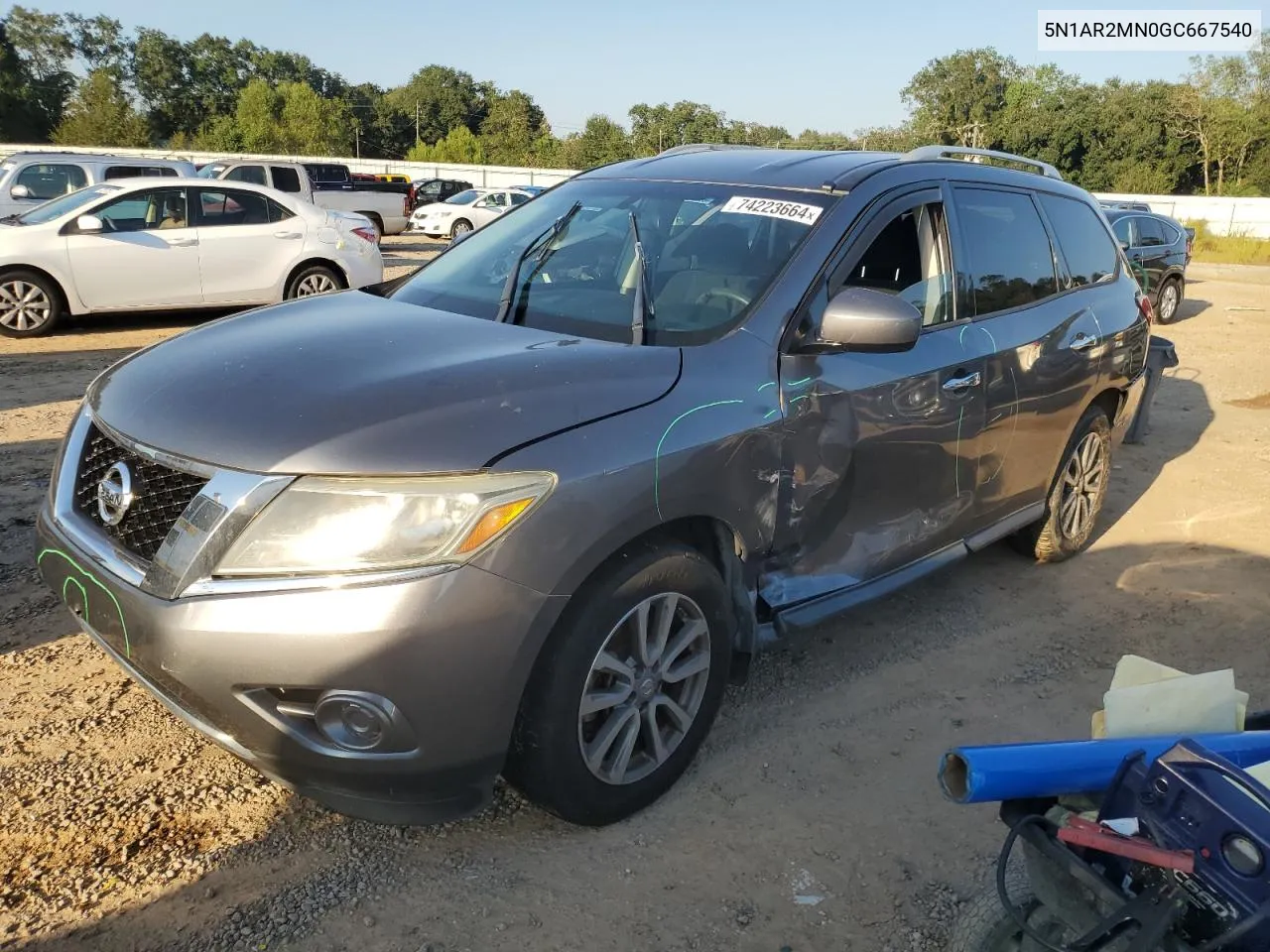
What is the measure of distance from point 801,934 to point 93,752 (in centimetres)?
217

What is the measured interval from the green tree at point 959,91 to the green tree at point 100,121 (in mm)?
55127

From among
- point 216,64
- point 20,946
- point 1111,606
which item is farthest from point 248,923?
point 216,64

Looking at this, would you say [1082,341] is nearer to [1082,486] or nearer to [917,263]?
[1082,486]

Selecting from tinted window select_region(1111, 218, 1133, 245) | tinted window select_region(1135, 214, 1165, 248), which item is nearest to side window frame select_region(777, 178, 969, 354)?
tinted window select_region(1111, 218, 1133, 245)

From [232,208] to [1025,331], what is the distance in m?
8.96

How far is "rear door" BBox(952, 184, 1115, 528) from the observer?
12.9ft

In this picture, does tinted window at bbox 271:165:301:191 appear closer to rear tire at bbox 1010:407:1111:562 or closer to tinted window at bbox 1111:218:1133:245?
tinted window at bbox 1111:218:1133:245

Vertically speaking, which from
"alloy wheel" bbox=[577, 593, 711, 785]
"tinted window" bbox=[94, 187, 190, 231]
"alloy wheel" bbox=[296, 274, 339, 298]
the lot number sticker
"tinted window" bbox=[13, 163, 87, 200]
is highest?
"tinted window" bbox=[13, 163, 87, 200]

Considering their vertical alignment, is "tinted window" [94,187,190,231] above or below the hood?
above

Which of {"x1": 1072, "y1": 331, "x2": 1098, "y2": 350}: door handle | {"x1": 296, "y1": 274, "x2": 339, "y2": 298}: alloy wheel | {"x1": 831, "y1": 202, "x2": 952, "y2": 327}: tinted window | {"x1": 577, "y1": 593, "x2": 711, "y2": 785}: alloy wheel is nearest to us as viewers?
{"x1": 577, "y1": 593, "x2": 711, "y2": 785}: alloy wheel

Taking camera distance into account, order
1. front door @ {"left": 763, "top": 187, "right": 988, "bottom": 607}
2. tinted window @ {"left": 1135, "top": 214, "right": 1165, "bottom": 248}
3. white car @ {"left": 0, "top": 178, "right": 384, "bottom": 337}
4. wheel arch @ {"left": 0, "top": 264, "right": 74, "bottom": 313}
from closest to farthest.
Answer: front door @ {"left": 763, "top": 187, "right": 988, "bottom": 607}
wheel arch @ {"left": 0, "top": 264, "right": 74, "bottom": 313}
white car @ {"left": 0, "top": 178, "right": 384, "bottom": 337}
tinted window @ {"left": 1135, "top": 214, "right": 1165, "bottom": 248}

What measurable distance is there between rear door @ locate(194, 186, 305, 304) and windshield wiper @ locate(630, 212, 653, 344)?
27.1 ft

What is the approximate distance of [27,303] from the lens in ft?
31.1

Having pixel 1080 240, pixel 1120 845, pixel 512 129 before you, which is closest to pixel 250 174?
pixel 1080 240
